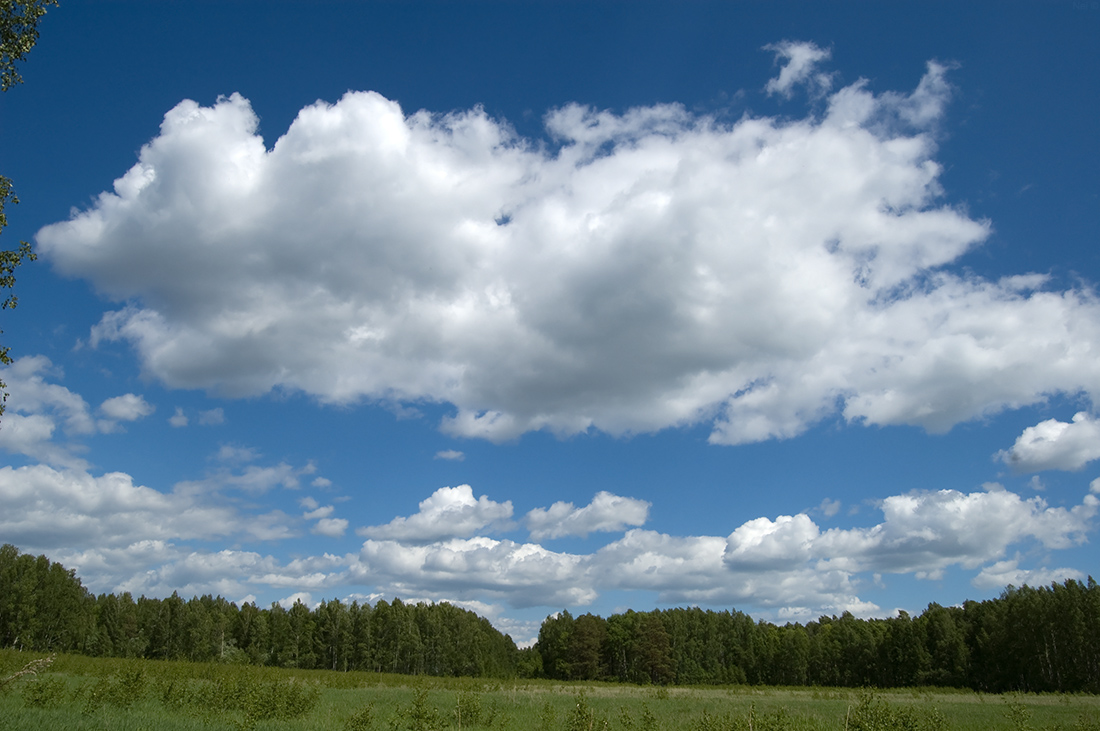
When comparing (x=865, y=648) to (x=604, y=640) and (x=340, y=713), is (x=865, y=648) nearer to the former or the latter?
(x=604, y=640)

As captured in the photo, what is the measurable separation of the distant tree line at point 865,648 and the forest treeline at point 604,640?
24 centimetres

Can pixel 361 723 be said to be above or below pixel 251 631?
above

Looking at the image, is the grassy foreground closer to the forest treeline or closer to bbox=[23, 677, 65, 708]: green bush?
bbox=[23, 677, 65, 708]: green bush

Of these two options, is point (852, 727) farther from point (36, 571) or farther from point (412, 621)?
point (36, 571)

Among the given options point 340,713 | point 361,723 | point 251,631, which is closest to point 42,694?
point 340,713

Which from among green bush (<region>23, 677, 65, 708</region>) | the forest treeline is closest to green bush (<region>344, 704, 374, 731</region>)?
green bush (<region>23, 677, 65, 708</region>)

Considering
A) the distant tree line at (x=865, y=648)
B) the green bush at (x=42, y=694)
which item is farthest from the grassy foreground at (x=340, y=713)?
the distant tree line at (x=865, y=648)


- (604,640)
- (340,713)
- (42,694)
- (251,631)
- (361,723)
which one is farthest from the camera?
(604,640)

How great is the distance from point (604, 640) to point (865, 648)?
5373 centimetres

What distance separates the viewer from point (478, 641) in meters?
142

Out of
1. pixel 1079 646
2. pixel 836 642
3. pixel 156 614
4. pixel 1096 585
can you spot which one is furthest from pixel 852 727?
pixel 156 614

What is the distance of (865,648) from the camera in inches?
4441

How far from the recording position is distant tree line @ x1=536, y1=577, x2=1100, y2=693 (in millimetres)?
87062

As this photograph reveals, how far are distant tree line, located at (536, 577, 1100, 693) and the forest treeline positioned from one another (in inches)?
9.5
